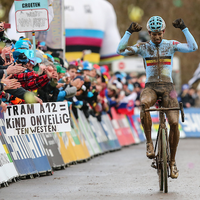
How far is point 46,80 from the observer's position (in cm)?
973

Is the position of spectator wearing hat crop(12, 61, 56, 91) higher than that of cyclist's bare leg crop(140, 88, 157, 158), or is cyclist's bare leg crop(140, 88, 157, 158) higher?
spectator wearing hat crop(12, 61, 56, 91)

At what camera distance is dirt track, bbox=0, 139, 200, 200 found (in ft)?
26.1

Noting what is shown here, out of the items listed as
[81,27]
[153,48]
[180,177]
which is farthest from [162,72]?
[81,27]

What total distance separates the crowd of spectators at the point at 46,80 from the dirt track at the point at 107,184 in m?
1.35

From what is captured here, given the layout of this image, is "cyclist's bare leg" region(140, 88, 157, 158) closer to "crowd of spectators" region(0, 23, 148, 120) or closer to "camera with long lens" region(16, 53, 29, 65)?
"crowd of spectators" region(0, 23, 148, 120)

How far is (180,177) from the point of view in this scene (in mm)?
9781

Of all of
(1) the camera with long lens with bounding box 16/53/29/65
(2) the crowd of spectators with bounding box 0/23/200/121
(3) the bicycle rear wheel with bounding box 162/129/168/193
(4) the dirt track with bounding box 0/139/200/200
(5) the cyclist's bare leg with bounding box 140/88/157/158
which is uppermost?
(1) the camera with long lens with bounding box 16/53/29/65

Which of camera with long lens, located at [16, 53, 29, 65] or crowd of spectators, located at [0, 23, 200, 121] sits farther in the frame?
camera with long lens, located at [16, 53, 29, 65]

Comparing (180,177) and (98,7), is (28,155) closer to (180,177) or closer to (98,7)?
(180,177)

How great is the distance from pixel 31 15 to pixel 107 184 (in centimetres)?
377

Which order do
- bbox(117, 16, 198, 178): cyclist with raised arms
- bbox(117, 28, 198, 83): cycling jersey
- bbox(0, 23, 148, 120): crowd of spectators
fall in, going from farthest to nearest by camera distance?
bbox(0, 23, 148, 120): crowd of spectators < bbox(117, 28, 198, 83): cycling jersey < bbox(117, 16, 198, 178): cyclist with raised arms

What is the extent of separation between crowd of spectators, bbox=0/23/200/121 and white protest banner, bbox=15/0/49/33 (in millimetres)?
378

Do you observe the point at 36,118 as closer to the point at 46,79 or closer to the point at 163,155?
the point at 46,79

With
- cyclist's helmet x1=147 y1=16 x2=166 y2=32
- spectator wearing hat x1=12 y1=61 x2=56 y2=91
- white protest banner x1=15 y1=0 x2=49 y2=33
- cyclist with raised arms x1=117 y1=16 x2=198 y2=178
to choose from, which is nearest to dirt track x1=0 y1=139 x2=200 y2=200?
cyclist with raised arms x1=117 y1=16 x2=198 y2=178
